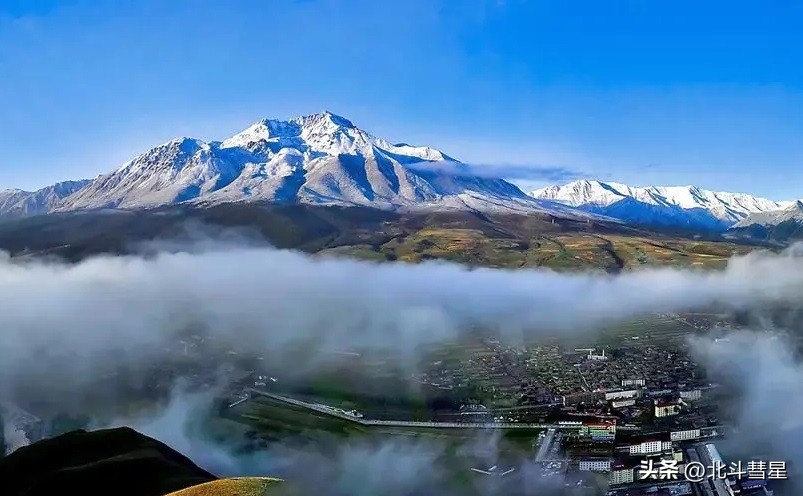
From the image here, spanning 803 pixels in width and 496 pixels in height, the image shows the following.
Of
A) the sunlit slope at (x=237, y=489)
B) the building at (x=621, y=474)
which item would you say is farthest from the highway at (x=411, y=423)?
the sunlit slope at (x=237, y=489)

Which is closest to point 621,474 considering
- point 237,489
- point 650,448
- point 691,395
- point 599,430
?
point 650,448

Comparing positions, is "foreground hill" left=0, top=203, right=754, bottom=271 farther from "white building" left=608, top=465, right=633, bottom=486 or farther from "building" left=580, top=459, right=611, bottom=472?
"white building" left=608, top=465, right=633, bottom=486

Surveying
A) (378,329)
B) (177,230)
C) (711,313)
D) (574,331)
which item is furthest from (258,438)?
(177,230)

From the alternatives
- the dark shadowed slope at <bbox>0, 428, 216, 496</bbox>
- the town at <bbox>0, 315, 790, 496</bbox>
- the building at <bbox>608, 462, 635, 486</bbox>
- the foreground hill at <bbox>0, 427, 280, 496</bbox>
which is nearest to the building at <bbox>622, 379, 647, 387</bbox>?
the town at <bbox>0, 315, 790, 496</bbox>

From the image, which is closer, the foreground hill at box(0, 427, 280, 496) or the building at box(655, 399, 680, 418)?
the foreground hill at box(0, 427, 280, 496)

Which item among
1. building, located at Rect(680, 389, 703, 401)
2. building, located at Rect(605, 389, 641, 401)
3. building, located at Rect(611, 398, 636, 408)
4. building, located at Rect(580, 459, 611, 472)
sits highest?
building, located at Rect(680, 389, 703, 401)
